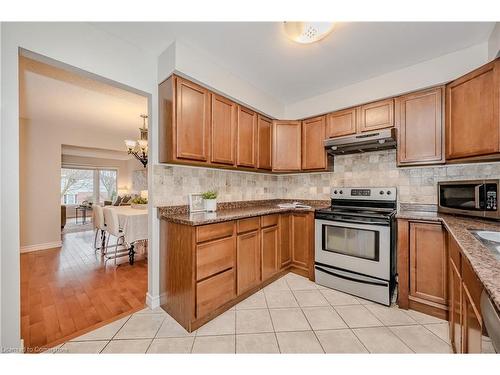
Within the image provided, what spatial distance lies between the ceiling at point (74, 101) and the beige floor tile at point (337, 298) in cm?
301

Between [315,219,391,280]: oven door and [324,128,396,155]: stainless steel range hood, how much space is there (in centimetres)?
89

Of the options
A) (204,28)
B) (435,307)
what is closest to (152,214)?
(204,28)

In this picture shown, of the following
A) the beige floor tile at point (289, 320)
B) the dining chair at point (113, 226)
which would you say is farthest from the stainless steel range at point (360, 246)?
the dining chair at point (113, 226)

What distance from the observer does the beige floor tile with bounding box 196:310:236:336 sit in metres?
1.66

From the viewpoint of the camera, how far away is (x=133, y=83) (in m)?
1.92

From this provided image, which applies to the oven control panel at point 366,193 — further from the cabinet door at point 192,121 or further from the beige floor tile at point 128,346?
the beige floor tile at point 128,346

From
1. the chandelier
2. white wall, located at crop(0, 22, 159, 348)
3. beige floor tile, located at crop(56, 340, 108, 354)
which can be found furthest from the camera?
the chandelier

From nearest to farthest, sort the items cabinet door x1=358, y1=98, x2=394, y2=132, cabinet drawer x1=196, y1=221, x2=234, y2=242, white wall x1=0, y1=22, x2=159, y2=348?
1. white wall x1=0, y1=22, x2=159, y2=348
2. cabinet drawer x1=196, y1=221, x2=234, y2=242
3. cabinet door x1=358, y1=98, x2=394, y2=132

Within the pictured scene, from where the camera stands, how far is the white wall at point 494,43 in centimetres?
162

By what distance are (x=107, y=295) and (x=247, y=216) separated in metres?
1.73

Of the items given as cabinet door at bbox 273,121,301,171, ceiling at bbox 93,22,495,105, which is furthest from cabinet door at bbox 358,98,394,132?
cabinet door at bbox 273,121,301,171

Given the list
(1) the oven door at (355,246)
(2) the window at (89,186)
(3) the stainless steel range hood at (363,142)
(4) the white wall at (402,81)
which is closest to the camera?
(4) the white wall at (402,81)

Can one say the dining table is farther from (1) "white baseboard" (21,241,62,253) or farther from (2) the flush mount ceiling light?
(2) the flush mount ceiling light

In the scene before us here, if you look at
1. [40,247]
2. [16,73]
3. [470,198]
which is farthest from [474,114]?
[40,247]
